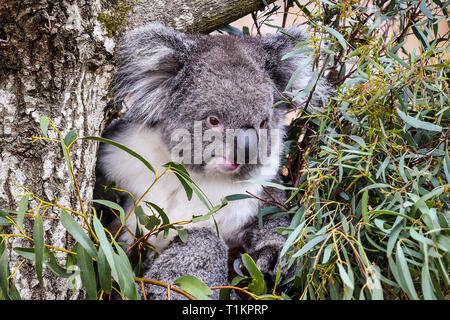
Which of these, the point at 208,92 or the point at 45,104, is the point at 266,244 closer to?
the point at 208,92

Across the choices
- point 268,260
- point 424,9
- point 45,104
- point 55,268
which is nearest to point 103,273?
point 55,268

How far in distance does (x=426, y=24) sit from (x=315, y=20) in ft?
1.49

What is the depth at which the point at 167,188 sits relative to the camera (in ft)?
6.62

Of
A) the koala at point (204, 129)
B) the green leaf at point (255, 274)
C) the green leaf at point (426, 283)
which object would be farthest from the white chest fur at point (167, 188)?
the green leaf at point (426, 283)

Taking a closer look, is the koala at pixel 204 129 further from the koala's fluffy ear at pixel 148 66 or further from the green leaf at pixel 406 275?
the green leaf at pixel 406 275

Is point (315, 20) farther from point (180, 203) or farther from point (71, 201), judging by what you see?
point (71, 201)

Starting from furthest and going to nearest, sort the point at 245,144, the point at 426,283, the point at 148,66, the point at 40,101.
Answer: the point at 148,66
the point at 245,144
the point at 40,101
the point at 426,283

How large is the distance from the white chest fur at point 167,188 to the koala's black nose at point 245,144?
6.7 inches

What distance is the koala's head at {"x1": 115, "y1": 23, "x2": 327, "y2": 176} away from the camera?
5.91 feet

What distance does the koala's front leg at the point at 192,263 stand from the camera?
1.77 metres

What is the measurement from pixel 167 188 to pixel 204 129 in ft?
1.20

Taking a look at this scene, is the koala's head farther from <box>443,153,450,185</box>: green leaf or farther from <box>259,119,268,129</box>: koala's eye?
<box>443,153,450,185</box>: green leaf

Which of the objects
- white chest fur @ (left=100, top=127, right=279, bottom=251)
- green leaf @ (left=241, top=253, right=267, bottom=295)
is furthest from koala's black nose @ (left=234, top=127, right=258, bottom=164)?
green leaf @ (left=241, top=253, right=267, bottom=295)

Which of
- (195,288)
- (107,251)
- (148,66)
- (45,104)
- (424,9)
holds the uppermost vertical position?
(424,9)
